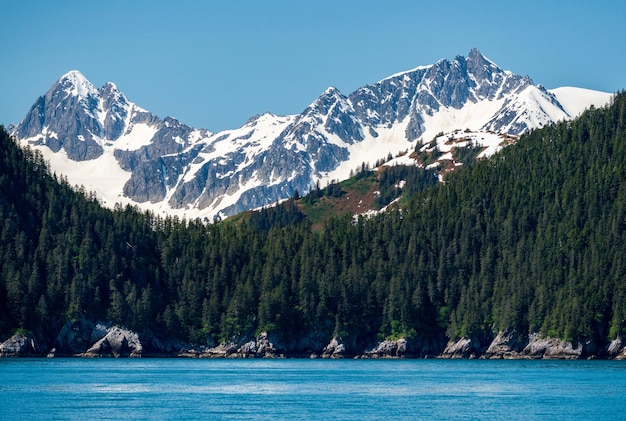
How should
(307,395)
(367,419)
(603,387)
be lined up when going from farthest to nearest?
1. (603,387)
2. (307,395)
3. (367,419)

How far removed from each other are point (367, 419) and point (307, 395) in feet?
90.0

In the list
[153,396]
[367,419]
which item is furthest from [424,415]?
[153,396]

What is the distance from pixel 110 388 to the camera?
14625 cm

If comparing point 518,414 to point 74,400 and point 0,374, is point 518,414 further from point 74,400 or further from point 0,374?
point 0,374

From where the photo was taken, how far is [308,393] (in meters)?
141

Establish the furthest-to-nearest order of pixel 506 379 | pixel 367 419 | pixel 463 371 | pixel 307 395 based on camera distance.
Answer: pixel 463 371, pixel 506 379, pixel 307 395, pixel 367 419

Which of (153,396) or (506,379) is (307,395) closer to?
(153,396)

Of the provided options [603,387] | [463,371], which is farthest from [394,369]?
[603,387]

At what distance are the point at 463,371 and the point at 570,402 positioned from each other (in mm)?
62136

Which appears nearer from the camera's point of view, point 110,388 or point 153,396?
point 153,396

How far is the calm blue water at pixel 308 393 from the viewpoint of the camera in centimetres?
11619

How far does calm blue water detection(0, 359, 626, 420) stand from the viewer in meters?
116

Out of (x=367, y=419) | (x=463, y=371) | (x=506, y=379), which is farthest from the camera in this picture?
(x=463, y=371)

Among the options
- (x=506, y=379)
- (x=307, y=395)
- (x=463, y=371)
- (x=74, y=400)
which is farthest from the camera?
(x=463, y=371)
